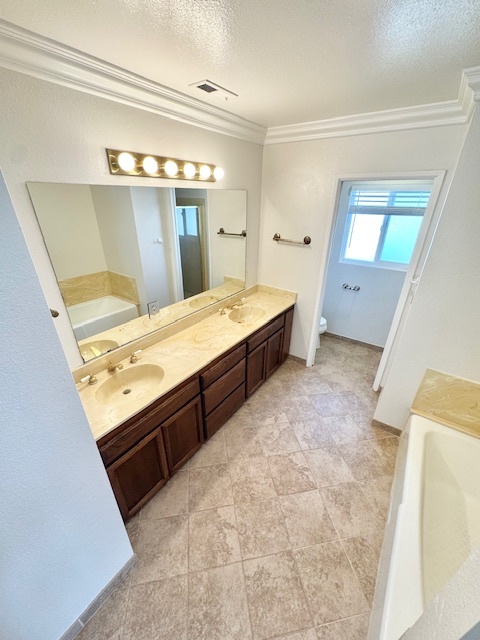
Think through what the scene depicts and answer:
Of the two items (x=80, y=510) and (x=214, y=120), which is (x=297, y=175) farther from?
(x=80, y=510)

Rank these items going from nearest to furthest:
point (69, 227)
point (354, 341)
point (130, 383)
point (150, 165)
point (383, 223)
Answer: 1. point (69, 227)
2. point (150, 165)
3. point (130, 383)
4. point (383, 223)
5. point (354, 341)

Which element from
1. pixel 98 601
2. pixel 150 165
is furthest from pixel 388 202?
pixel 98 601

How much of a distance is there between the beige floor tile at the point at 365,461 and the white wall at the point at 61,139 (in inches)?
83.2

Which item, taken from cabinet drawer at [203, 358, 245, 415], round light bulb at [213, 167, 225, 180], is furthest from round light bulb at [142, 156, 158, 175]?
cabinet drawer at [203, 358, 245, 415]

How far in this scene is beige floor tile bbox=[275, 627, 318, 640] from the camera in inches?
48.2

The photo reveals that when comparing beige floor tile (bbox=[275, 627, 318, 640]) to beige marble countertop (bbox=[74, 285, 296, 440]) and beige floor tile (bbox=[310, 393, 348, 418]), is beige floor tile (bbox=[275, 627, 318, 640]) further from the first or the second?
beige floor tile (bbox=[310, 393, 348, 418])

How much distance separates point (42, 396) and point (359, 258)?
3.58m

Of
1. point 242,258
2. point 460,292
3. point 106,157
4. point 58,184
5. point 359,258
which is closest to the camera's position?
point 58,184

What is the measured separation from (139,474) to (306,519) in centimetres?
111

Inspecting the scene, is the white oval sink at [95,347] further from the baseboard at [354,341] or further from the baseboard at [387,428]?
the baseboard at [354,341]

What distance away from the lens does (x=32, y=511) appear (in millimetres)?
923

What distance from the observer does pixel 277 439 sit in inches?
88.0

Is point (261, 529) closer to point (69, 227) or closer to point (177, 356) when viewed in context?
point (177, 356)

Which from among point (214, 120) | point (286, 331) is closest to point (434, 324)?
point (286, 331)
